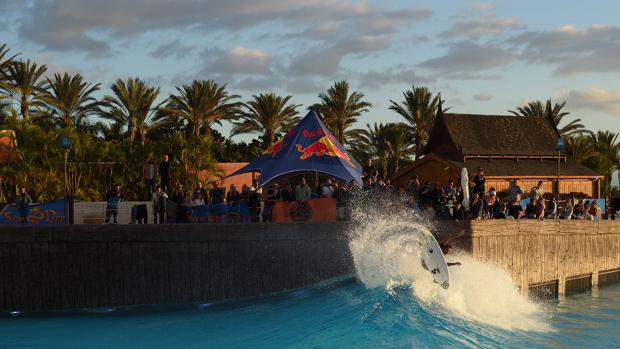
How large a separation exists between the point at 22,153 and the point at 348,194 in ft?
88.1


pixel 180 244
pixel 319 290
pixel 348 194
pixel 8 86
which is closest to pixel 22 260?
pixel 180 244

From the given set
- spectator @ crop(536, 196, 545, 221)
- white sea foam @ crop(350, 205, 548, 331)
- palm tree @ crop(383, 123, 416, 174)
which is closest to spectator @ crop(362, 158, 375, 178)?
white sea foam @ crop(350, 205, 548, 331)

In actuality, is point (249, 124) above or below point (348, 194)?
above

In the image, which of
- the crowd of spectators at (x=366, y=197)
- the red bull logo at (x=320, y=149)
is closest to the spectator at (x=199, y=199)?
the crowd of spectators at (x=366, y=197)

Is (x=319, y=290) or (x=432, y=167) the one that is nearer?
(x=319, y=290)

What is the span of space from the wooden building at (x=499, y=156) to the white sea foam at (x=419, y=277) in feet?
71.2

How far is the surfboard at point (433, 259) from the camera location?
1844 centimetres

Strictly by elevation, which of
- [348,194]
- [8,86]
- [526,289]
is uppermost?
[8,86]

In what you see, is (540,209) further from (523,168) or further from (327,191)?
(523,168)

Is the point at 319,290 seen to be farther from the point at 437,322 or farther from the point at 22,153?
the point at 22,153

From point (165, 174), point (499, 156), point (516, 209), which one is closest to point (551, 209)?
point (516, 209)

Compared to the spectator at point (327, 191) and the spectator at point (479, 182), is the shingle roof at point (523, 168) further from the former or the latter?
the spectator at point (327, 191)

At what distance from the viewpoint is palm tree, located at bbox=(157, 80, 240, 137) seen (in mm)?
53281

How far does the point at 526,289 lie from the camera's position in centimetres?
2689
